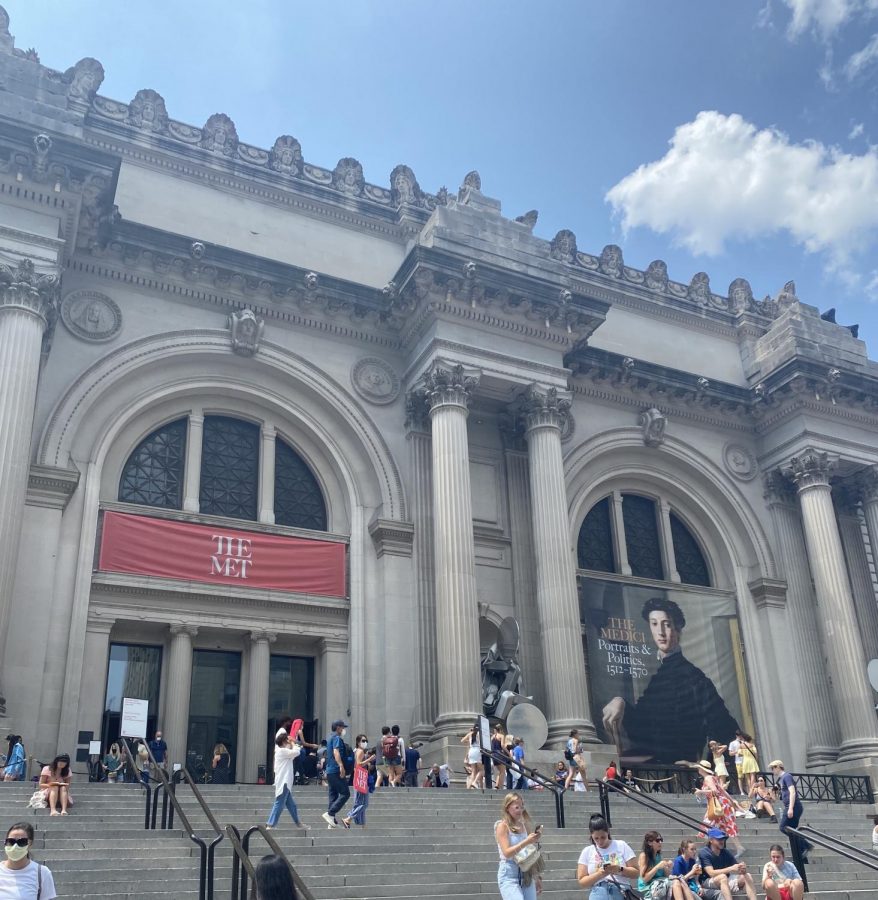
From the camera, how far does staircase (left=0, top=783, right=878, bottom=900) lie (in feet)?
35.1

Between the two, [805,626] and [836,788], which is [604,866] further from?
[805,626]

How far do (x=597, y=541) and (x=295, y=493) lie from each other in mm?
8866

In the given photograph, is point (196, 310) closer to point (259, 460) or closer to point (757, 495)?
point (259, 460)

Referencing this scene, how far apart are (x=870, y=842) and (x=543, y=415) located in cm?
1166

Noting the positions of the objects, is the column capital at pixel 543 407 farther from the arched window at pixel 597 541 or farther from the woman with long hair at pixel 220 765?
the woman with long hair at pixel 220 765

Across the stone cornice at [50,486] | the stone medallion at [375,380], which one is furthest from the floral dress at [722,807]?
the stone cornice at [50,486]

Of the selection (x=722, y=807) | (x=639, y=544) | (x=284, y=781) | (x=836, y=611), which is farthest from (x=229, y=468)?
(x=836, y=611)

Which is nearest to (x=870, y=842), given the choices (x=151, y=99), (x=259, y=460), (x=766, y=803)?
(x=766, y=803)

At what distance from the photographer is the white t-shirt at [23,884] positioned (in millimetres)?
7371

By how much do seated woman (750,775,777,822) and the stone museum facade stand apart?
3984 mm

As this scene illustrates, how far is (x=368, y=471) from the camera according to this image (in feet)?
81.3

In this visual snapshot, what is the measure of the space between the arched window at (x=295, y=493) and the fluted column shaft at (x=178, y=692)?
3685 mm

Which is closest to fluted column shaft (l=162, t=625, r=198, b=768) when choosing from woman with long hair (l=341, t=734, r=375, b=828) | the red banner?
the red banner

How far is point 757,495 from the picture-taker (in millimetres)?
30438
